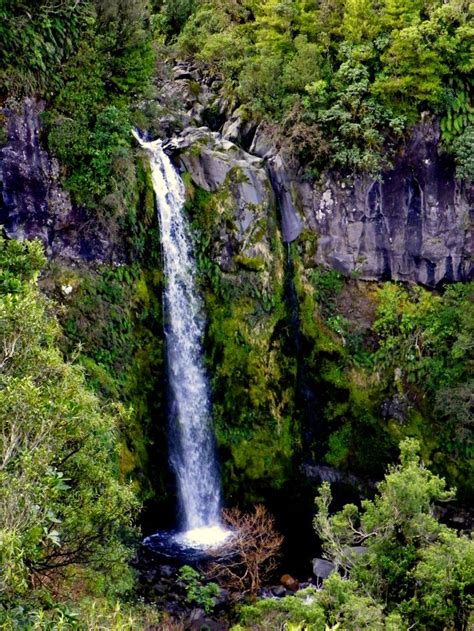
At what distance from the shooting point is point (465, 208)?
1853cm

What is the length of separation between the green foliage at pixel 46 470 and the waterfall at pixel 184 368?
7.04 meters

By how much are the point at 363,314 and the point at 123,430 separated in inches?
345

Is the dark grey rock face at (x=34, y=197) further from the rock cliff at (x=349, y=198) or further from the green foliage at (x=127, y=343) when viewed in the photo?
the rock cliff at (x=349, y=198)

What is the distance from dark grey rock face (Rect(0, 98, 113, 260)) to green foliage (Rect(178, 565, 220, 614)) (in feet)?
28.1

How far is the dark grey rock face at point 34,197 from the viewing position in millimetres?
13391

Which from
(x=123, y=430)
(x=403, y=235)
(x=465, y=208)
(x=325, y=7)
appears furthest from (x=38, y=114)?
(x=465, y=208)

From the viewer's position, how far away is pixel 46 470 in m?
5.90

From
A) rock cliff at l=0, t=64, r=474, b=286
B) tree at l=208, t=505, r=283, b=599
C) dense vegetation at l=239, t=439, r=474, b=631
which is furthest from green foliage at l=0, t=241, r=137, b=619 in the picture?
rock cliff at l=0, t=64, r=474, b=286

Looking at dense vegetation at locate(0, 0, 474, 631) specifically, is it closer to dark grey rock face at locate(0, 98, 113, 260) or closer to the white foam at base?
dark grey rock face at locate(0, 98, 113, 260)

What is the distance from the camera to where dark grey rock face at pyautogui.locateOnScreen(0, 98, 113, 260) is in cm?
1339

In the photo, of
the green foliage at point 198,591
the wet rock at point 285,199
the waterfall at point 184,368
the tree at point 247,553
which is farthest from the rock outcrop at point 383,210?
the green foliage at point 198,591

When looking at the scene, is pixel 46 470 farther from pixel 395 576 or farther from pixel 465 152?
pixel 465 152

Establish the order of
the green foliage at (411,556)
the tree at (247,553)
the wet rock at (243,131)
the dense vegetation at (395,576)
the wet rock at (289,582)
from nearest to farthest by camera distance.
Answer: the dense vegetation at (395,576) → the green foliage at (411,556) → the tree at (247,553) → the wet rock at (289,582) → the wet rock at (243,131)

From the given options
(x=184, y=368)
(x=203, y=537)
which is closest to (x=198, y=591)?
(x=203, y=537)
